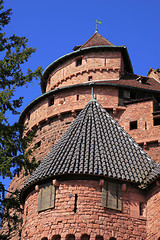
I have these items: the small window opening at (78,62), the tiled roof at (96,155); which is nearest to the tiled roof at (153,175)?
the tiled roof at (96,155)

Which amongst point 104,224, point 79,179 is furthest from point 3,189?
point 104,224

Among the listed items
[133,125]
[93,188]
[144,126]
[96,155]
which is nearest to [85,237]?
[93,188]

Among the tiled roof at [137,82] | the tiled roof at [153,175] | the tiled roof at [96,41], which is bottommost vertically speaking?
the tiled roof at [153,175]

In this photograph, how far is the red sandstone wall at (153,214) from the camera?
1384 centimetres

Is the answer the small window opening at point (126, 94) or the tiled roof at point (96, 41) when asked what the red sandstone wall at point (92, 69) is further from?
the small window opening at point (126, 94)

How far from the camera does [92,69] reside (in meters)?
29.6

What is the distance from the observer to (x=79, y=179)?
1467 cm

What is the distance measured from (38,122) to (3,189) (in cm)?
1270

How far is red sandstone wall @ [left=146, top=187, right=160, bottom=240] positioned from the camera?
45.4ft

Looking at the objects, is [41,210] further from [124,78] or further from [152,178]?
[124,78]

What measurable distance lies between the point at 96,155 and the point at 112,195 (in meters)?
1.61

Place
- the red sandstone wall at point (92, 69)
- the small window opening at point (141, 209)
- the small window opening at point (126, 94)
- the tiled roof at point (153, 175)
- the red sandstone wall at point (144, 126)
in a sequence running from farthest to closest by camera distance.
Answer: the red sandstone wall at point (92, 69), the small window opening at point (126, 94), the red sandstone wall at point (144, 126), the small window opening at point (141, 209), the tiled roof at point (153, 175)

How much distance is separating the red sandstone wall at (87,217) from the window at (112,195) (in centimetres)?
13

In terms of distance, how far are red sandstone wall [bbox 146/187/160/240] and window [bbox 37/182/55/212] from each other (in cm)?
302
